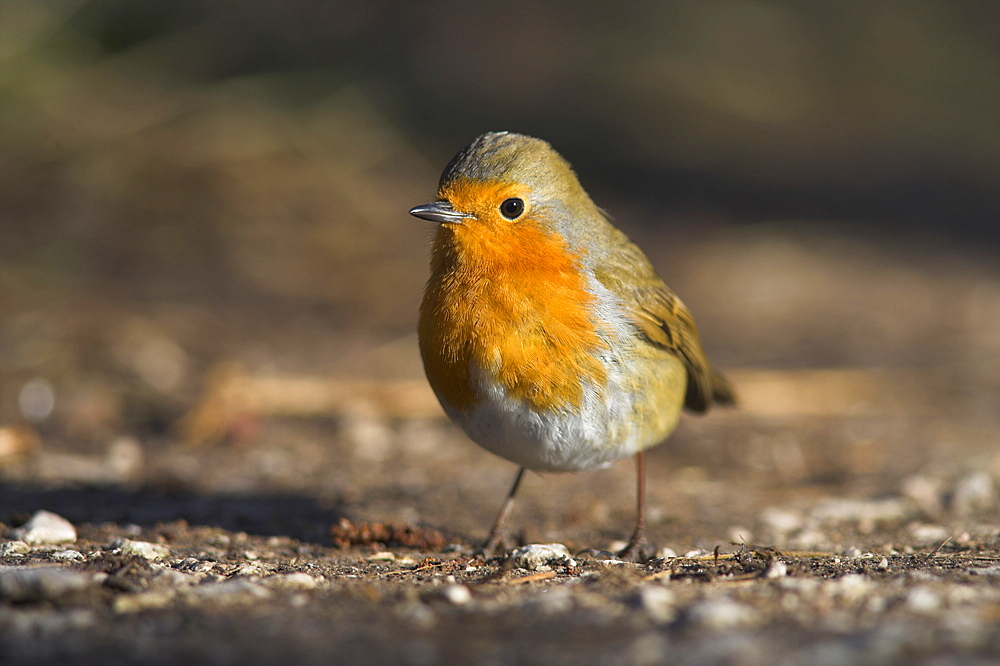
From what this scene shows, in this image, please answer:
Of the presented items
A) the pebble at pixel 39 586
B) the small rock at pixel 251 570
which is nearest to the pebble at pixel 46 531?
the small rock at pixel 251 570

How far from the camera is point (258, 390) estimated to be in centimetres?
544

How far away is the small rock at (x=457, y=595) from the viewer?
2.47m

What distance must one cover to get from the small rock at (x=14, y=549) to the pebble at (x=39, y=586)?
83 centimetres

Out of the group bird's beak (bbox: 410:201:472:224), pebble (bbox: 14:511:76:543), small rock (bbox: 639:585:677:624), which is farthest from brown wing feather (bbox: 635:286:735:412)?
pebble (bbox: 14:511:76:543)

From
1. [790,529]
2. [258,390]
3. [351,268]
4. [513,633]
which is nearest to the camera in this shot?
[513,633]

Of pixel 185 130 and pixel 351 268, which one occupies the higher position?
pixel 185 130

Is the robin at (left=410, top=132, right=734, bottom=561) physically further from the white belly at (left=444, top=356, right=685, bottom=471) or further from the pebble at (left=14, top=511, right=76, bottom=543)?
the pebble at (left=14, top=511, right=76, bottom=543)

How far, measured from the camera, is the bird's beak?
3.37 metres

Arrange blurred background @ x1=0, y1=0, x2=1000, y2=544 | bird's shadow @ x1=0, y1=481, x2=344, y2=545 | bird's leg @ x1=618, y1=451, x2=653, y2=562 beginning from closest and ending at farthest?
bird's leg @ x1=618, y1=451, x2=653, y2=562, bird's shadow @ x1=0, y1=481, x2=344, y2=545, blurred background @ x1=0, y1=0, x2=1000, y2=544

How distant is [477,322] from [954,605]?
5.40ft

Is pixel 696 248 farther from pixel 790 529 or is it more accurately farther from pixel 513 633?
pixel 513 633

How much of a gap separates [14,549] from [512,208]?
204 cm

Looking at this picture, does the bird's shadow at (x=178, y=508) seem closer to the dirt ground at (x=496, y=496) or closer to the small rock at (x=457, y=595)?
the dirt ground at (x=496, y=496)

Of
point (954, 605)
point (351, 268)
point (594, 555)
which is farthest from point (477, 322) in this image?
point (351, 268)
